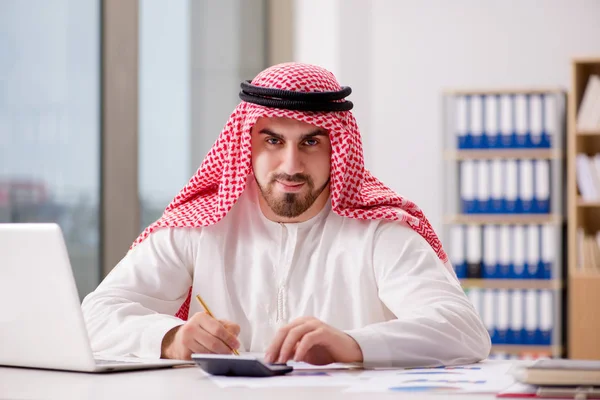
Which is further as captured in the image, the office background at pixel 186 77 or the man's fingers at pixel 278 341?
the office background at pixel 186 77

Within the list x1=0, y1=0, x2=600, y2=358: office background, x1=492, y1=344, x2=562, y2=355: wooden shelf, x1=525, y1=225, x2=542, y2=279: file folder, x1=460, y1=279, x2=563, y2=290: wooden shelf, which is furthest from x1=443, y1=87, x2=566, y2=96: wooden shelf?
x1=492, y1=344, x2=562, y2=355: wooden shelf

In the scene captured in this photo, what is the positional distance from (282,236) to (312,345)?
0.72 meters

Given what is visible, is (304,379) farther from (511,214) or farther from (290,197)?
(511,214)

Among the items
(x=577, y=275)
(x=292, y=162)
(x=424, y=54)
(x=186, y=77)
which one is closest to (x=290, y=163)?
(x=292, y=162)

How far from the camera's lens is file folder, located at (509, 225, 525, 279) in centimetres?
547

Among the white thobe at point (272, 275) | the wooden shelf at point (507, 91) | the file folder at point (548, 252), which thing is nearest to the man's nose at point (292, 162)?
the white thobe at point (272, 275)

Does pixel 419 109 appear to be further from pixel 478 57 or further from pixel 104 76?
pixel 104 76

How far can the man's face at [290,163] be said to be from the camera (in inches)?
83.7

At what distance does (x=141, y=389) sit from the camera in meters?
1.31

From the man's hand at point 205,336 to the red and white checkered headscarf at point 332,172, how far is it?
54cm

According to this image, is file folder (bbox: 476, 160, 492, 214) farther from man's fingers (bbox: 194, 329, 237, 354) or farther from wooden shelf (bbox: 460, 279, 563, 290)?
man's fingers (bbox: 194, 329, 237, 354)

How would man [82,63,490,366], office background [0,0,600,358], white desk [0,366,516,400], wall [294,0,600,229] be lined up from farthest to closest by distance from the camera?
wall [294,0,600,229], office background [0,0,600,358], man [82,63,490,366], white desk [0,366,516,400]

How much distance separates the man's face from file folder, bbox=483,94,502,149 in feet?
11.5

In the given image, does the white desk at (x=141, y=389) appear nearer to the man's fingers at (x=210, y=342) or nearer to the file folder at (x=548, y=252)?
the man's fingers at (x=210, y=342)
